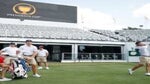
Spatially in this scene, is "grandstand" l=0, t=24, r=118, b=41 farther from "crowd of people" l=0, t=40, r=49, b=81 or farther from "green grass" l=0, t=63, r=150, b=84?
"crowd of people" l=0, t=40, r=49, b=81

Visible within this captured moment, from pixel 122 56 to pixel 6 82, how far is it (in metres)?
31.9

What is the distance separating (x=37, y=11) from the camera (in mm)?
49531

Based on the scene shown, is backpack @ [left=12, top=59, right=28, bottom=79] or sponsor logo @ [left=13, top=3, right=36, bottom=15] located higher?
sponsor logo @ [left=13, top=3, right=36, bottom=15]

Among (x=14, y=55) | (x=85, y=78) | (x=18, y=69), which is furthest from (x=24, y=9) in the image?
(x=18, y=69)

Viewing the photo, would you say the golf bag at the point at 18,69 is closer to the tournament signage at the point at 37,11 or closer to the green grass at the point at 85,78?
the green grass at the point at 85,78

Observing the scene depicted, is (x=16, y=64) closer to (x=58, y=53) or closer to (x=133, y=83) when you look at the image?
(x=133, y=83)

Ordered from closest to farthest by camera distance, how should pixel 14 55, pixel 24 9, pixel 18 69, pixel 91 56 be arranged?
pixel 18 69 < pixel 14 55 < pixel 91 56 < pixel 24 9

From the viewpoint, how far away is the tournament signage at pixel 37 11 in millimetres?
47562

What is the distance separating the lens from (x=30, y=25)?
48094 mm

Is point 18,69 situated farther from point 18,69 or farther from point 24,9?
point 24,9

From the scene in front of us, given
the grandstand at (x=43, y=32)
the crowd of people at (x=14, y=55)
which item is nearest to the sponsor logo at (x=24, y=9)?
the grandstand at (x=43, y=32)

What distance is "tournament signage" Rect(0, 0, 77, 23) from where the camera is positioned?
4756cm

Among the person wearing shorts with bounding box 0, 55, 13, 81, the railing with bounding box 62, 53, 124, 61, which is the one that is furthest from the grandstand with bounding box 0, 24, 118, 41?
the person wearing shorts with bounding box 0, 55, 13, 81

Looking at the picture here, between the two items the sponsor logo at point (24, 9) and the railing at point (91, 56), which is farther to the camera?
the sponsor logo at point (24, 9)
